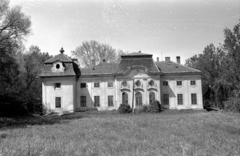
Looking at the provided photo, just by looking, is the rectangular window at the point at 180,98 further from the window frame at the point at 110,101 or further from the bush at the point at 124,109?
the window frame at the point at 110,101

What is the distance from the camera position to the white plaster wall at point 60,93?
31562 mm

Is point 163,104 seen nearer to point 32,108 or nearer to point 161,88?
point 161,88

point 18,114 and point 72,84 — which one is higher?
point 72,84

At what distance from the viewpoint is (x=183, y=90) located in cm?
3225

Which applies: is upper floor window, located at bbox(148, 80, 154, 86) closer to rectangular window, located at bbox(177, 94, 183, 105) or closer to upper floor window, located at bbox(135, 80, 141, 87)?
upper floor window, located at bbox(135, 80, 141, 87)

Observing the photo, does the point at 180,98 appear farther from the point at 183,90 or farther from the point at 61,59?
the point at 61,59

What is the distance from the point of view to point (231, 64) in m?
27.6

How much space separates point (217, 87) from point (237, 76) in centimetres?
1063

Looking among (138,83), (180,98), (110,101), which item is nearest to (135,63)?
(138,83)

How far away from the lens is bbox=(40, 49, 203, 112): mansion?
1231 inches

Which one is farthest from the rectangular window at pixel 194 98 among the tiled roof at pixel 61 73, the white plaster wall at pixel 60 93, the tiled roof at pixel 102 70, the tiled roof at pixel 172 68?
the tiled roof at pixel 61 73

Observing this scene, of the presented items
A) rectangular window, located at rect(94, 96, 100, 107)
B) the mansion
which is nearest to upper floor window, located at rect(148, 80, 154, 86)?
the mansion

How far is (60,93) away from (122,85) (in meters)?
9.93

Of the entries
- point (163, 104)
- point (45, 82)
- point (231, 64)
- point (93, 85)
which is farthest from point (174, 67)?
point (45, 82)
